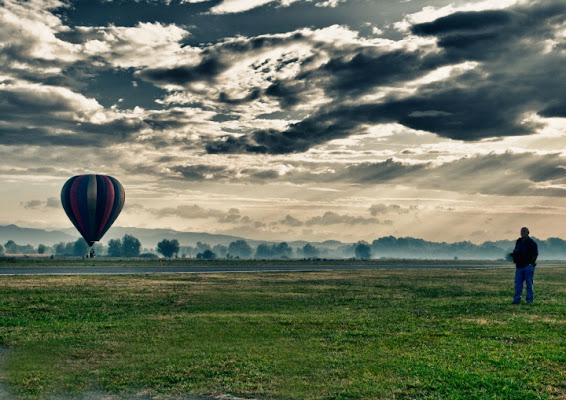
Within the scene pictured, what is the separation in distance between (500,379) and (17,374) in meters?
12.4

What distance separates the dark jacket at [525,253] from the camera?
990 inches

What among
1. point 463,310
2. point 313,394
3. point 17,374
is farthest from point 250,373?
point 463,310

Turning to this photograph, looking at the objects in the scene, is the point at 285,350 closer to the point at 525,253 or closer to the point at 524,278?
the point at 525,253

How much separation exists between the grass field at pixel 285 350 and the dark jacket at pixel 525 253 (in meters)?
2.23

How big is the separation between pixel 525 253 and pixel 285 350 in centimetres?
1622

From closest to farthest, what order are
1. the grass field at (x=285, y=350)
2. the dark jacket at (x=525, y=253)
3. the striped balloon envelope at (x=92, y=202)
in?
the grass field at (x=285, y=350), the dark jacket at (x=525, y=253), the striped balloon envelope at (x=92, y=202)

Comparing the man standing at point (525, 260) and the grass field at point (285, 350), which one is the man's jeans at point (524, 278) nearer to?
the man standing at point (525, 260)

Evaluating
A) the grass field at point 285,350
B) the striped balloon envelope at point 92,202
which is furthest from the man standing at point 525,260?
the striped balloon envelope at point 92,202

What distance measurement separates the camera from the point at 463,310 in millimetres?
23750

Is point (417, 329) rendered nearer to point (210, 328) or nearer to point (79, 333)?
point (210, 328)

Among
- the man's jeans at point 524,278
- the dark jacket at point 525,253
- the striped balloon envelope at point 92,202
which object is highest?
the striped balloon envelope at point 92,202

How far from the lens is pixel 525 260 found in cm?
2523

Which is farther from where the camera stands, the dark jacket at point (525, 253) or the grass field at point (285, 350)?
the dark jacket at point (525, 253)

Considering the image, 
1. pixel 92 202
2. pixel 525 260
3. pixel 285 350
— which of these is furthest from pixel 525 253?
pixel 92 202
